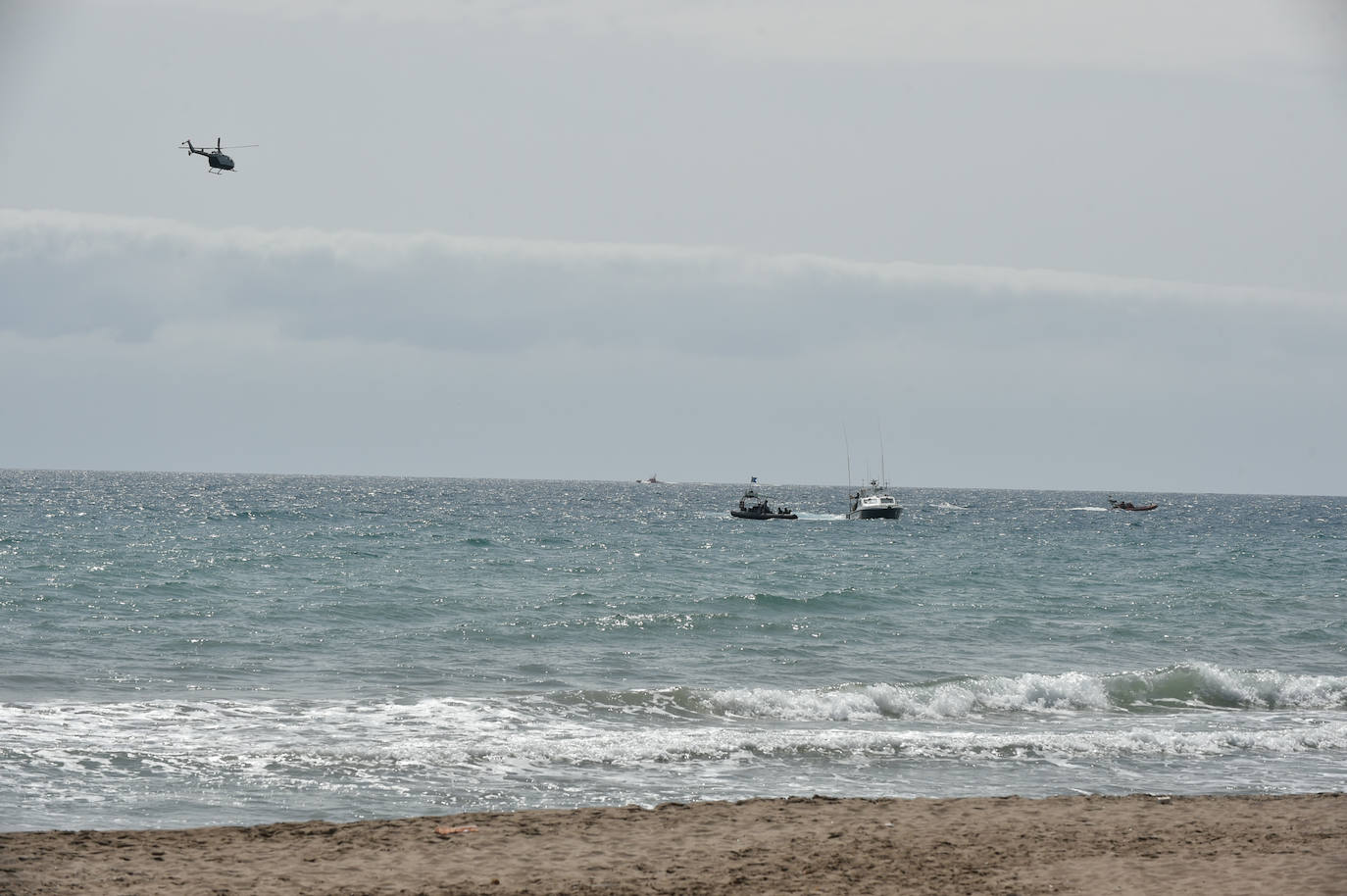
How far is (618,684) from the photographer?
21.6 meters

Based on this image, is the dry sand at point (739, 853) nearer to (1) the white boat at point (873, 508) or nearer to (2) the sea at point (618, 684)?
(2) the sea at point (618, 684)

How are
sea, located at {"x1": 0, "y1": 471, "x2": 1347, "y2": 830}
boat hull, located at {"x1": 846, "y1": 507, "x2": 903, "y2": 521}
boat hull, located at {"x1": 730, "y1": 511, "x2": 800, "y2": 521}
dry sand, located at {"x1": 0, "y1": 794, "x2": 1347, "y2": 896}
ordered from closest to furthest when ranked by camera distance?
1. dry sand, located at {"x1": 0, "y1": 794, "x2": 1347, "y2": 896}
2. sea, located at {"x1": 0, "y1": 471, "x2": 1347, "y2": 830}
3. boat hull, located at {"x1": 846, "y1": 507, "x2": 903, "y2": 521}
4. boat hull, located at {"x1": 730, "y1": 511, "x2": 800, "y2": 521}

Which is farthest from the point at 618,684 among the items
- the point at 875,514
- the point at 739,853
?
the point at 875,514

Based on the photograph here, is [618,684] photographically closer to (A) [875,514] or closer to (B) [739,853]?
(B) [739,853]

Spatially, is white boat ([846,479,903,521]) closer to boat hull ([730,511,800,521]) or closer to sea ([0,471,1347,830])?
boat hull ([730,511,800,521])

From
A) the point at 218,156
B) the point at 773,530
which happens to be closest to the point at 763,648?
the point at 218,156

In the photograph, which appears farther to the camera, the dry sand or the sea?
the sea

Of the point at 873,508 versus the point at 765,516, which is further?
the point at 765,516

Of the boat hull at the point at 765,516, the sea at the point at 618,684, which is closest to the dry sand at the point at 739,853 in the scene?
the sea at the point at 618,684

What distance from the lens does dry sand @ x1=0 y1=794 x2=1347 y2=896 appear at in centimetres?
1047

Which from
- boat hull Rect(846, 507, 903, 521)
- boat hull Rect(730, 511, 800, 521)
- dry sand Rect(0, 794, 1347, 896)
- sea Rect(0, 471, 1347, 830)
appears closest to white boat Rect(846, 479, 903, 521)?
boat hull Rect(846, 507, 903, 521)

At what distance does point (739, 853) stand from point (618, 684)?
10323 millimetres

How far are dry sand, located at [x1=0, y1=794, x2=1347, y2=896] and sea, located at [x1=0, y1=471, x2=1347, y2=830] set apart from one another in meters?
1.28

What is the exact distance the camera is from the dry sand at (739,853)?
10469 mm
